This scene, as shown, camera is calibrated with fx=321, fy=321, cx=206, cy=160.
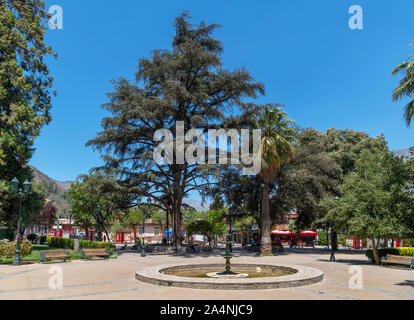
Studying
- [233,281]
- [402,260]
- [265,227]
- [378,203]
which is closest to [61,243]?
[265,227]

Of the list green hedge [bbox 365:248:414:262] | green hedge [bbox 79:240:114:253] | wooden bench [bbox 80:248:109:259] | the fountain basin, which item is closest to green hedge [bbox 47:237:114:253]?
green hedge [bbox 79:240:114:253]

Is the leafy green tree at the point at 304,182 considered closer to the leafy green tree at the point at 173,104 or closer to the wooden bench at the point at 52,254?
the leafy green tree at the point at 173,104

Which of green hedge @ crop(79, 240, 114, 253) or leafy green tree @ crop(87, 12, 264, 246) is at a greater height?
leafy green tree @ crop(87, 12, 264, 246)

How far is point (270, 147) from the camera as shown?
1011 inches

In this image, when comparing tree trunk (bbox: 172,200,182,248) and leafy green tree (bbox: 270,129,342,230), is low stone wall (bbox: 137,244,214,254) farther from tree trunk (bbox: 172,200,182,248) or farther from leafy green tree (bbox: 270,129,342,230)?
leafy green tree (bbox: 270,129,342,230)

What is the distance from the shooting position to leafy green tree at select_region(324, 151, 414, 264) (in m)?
18.0

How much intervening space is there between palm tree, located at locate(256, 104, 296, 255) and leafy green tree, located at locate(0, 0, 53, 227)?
18.1m
